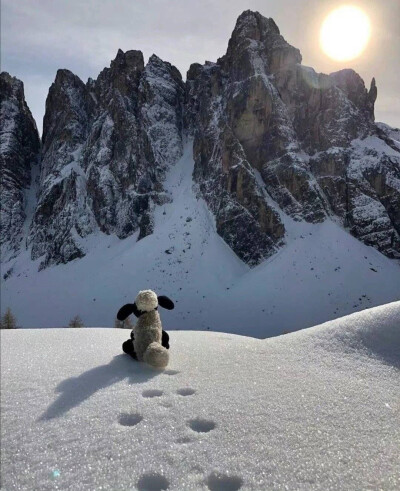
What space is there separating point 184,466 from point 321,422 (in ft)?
3.94

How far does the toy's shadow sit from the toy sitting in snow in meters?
0.14

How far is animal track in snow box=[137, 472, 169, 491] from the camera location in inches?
83.6

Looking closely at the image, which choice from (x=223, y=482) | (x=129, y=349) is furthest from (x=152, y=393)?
(x=129, y=349)

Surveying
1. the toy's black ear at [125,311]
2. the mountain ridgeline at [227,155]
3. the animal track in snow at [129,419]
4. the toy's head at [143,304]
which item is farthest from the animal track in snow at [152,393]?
the mountain ridgeline at [227,155]

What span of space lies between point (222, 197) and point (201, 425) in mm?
56411

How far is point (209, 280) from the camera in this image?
48.5 m

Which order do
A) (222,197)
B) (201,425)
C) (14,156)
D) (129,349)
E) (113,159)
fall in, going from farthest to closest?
(14,156)
(113,159)
(222,197)
(129,349)
(201,425)

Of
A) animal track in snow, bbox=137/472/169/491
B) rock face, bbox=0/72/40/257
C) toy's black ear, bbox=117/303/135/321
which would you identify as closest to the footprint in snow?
toy's black ear, bbox=117/303/135/321

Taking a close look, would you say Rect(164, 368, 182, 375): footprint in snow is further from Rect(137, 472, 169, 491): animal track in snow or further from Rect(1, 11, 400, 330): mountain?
Rect(1, 11, 400, 330): mountain

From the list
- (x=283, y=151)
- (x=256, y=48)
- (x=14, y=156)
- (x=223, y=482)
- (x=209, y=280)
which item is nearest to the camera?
(x=223, y=482)

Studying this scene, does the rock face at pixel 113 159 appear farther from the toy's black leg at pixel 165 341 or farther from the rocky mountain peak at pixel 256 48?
the toy's black leg at pixel 165 341

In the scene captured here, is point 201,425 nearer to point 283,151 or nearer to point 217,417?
point 217,417

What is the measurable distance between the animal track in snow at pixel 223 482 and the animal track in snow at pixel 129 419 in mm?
947

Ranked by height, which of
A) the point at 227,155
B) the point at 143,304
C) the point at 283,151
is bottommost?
the point at 143,304
